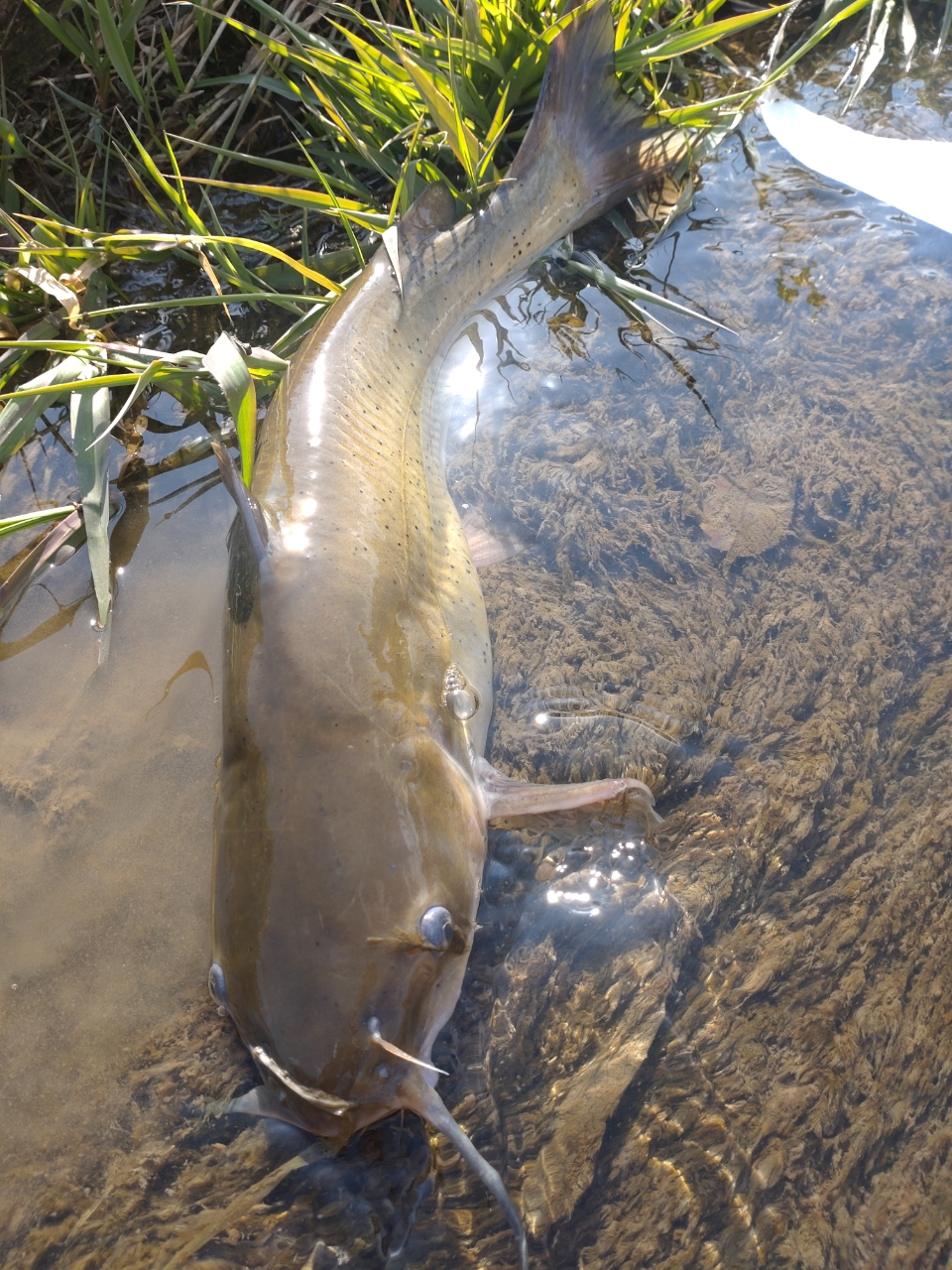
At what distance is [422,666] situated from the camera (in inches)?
91.1

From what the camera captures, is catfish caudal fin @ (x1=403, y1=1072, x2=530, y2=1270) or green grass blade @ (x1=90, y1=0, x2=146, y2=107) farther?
green grass blade @ (x1=90, y1=0, x2=146, y2=107)

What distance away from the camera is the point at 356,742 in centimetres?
205

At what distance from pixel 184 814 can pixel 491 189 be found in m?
2.42

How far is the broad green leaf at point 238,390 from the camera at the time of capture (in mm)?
→ 2260

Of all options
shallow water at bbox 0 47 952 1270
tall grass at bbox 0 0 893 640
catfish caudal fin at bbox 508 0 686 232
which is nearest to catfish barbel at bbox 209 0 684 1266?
shallow water at bbox 0 47 952 1270

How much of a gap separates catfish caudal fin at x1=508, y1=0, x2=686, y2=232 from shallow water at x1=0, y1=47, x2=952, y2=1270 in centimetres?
56

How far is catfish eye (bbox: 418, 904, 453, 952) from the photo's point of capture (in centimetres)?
191

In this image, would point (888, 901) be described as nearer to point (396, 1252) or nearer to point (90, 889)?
point (396, 1252)

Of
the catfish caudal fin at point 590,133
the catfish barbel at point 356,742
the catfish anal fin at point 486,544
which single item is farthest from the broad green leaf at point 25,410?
the catfish caudal fin at point 590,133

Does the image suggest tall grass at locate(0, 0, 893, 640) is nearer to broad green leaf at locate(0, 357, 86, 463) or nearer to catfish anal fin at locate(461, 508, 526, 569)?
broad green leaf at locate(0, 357, 86, 463)

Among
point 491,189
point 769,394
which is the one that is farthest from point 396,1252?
point 491,189

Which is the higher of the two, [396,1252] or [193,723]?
[193,723]

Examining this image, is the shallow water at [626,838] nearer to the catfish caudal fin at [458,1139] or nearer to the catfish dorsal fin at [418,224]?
the catfish caudal fin at [458,1139]

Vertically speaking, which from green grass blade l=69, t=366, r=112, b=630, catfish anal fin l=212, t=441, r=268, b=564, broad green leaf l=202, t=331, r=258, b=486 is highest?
Answer: broad green leaf l=202, t=331, r=258, b=486
